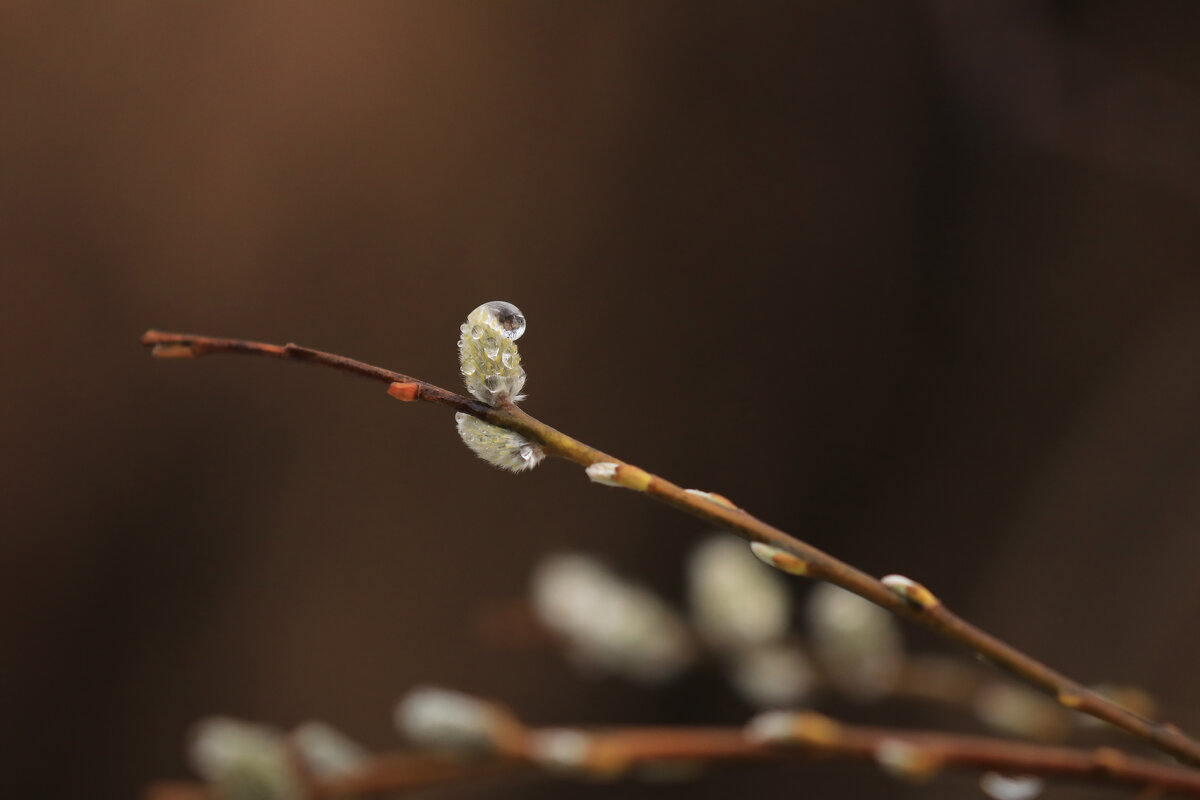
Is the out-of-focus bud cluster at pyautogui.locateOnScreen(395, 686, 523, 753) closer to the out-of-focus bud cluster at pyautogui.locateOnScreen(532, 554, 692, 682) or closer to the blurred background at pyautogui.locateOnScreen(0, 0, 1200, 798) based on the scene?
the out-of-focus bud cluster at pyautogui.locateOnScreen(532, 554, 692, 682)

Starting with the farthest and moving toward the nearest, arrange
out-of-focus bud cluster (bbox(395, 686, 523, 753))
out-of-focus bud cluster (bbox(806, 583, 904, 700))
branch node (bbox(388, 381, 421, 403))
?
1. out-of-focus bud cluster (bbox(806, 583, 904, 700))
2. out-of-focus bud cluster (bbox(395, 686, 523, 753))
3. branch node (bbox(388, 381, 421, 403))

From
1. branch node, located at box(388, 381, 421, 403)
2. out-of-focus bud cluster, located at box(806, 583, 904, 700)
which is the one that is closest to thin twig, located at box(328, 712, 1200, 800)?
out-of-focus bud cluster, located at box(806, 583, 904, 700)

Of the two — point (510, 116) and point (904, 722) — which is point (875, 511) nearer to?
point (904, 722)

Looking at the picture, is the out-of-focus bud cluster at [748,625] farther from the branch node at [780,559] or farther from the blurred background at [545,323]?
the blurred background at [545,323]

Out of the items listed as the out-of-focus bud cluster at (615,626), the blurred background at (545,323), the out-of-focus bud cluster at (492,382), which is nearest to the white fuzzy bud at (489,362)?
the out-of-focus bud cluster at (492,382)

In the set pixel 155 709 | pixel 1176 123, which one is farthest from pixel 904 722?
pixel 155 709

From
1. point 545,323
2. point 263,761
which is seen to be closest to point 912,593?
point 263,761

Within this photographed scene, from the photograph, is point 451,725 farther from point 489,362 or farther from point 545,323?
point 545,323
